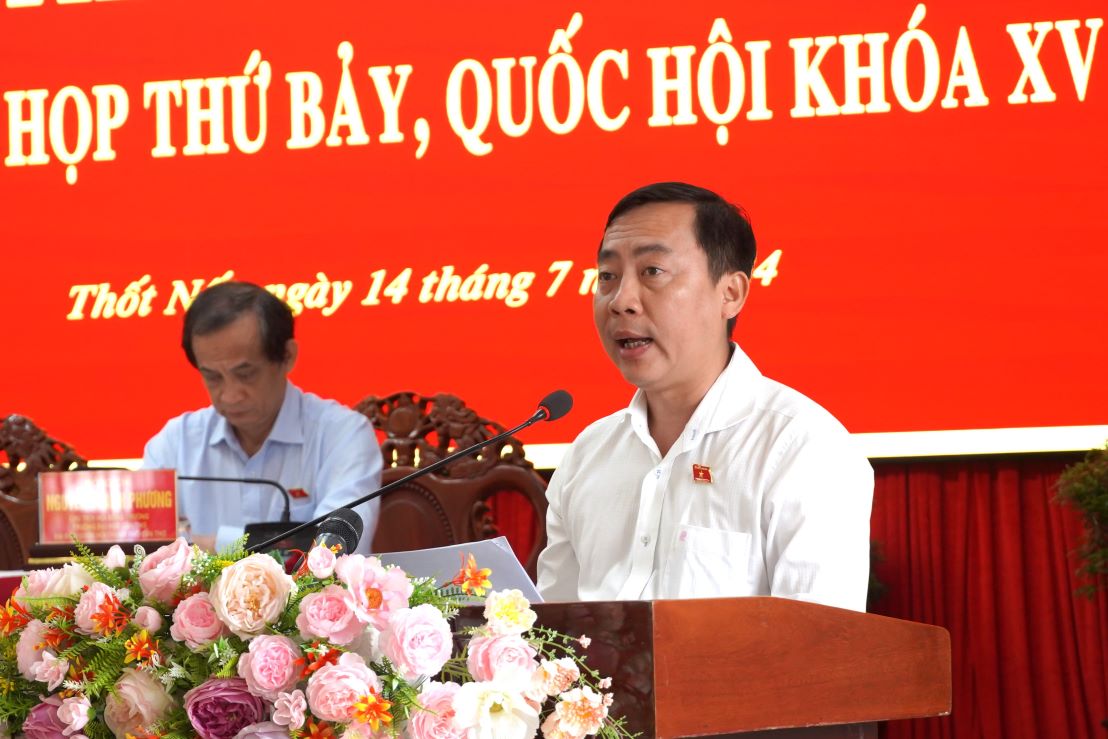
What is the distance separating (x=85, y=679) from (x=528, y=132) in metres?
2.61

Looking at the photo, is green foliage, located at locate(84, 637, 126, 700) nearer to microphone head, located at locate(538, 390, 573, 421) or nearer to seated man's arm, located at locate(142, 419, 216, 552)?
microphone head, located at locate(538, 390, 573, 421)

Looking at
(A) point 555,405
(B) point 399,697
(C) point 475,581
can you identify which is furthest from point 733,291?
(B) point 399,697

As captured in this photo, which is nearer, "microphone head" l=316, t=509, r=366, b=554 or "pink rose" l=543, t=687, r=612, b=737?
"pink rose" l=543, t=687, r=612, b=737

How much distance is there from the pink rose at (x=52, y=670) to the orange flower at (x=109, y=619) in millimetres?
36

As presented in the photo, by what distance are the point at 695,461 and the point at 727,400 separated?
98 mm

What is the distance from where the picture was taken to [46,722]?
109 cm

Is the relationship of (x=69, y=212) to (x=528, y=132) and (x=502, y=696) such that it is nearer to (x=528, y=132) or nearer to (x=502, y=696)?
(x=528, y=132)

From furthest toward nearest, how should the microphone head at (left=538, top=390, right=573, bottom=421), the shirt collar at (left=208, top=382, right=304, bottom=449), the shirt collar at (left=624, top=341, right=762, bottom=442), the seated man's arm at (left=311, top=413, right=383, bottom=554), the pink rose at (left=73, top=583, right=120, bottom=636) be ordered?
the shirt collar at (left=208, top=382, right=304, bottom=449) < the seated man's arm at (left=311, top=413, right=383, bottom=554) < the shirt collar at (left=624, top=341, right=762, bottom=442) < the microphone head at (left=538, top=390, right=573, bottom=421) < the pink rose at (left=73, top=583, right=120, bottom=636)

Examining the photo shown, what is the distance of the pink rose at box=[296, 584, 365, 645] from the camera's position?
3.28 feet

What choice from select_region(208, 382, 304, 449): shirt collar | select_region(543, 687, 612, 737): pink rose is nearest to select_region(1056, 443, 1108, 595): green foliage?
select_region(208, 382, 304, 449): shirt collar

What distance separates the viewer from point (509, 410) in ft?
11.5

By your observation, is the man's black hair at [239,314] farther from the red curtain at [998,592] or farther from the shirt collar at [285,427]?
the red curtain at [998,592]

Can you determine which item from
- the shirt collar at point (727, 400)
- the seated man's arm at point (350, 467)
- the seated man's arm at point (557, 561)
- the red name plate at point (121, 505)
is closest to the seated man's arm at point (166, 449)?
the seated man's arm at point (350, 467)

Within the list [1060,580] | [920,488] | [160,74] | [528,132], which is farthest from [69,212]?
[1060,580]
